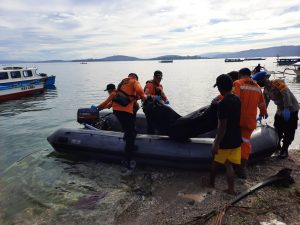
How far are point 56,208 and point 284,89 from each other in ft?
15.8

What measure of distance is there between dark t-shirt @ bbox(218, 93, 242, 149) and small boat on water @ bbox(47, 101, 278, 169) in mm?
935

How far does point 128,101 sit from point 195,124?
1427mm

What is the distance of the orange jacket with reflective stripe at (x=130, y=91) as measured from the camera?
Result: 234 inches

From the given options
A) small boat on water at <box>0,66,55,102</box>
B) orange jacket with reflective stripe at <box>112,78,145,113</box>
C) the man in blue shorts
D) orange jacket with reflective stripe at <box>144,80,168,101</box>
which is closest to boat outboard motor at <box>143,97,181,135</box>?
orange jacket with reflective stripe at <box>112,78,145,113</box>

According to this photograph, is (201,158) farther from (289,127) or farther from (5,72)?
(5,72)

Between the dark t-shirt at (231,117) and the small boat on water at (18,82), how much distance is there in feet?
65.5

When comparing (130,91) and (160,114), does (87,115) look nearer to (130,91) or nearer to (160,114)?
(130,91)

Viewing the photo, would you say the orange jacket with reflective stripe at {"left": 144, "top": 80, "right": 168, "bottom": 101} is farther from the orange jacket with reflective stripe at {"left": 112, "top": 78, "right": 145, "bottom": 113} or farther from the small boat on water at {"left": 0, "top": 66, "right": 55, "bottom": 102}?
the small boat on water at {"left": 0, "top": 66, "right": 55, "bottom": 102}

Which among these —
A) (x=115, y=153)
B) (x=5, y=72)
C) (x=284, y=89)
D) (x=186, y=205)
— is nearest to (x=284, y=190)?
(x=186, y=205)

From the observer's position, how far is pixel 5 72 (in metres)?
21.0

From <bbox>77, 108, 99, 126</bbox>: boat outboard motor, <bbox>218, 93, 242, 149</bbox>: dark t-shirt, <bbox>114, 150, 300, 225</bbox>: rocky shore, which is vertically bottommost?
<bbox>114, 150, 300, 225</bbox>: rocky shore

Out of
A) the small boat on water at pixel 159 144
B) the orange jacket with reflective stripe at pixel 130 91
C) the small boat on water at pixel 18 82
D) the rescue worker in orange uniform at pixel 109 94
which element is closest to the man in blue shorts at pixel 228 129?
the small boat on water at pixel 159 144

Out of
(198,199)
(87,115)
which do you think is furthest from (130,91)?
(198,199)

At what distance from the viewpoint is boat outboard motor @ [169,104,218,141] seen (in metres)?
5.32
